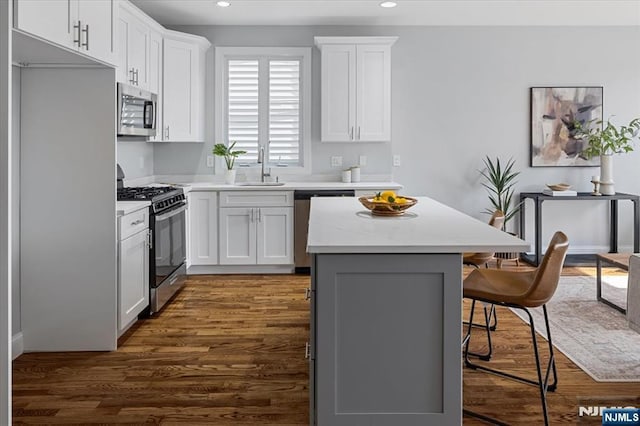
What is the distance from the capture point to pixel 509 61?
239 inches

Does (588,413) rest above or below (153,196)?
below

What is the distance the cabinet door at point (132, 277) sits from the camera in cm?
349

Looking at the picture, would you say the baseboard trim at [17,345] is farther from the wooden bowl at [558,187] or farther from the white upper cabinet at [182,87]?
the wooden bowl at [558,187]

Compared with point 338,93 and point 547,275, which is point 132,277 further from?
point 338,93

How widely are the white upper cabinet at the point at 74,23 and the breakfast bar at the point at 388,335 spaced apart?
4.84 ft

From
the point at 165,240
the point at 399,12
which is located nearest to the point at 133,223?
the point at 165,240

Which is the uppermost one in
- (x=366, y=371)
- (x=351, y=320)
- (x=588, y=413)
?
(x=351, y=320)

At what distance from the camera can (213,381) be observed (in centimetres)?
296

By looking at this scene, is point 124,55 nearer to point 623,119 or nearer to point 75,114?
point 75,114

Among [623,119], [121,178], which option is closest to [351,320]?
[121,178]

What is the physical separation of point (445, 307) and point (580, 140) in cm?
463

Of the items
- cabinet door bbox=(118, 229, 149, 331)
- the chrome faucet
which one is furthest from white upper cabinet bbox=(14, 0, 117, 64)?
the chrome faucet

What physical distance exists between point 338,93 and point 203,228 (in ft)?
6.06
